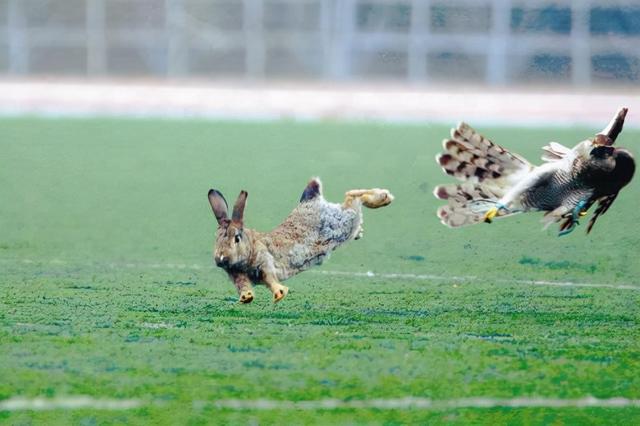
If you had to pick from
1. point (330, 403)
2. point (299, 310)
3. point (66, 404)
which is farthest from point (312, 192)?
→ point (66, 404)

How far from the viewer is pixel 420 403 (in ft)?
18.0

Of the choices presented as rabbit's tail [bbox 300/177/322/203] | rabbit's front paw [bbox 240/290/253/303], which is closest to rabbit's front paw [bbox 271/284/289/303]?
rabbit's front paw [bbox 240/290/253/303]

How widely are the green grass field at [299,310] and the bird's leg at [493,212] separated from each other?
24.4 inches

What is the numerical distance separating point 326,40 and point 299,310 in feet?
48.4

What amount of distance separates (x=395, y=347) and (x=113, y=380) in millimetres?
1367

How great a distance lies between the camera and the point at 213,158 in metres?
14.0

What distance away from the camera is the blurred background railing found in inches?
805

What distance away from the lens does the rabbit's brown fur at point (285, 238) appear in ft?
20.8

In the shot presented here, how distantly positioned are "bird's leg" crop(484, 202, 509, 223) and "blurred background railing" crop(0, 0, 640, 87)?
14094 mm

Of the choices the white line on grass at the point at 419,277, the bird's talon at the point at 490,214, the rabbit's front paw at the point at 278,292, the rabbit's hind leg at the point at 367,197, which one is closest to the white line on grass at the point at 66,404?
the rabbit's front paw at the point at 278,292

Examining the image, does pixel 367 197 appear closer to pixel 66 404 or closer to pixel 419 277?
pixel 419 277

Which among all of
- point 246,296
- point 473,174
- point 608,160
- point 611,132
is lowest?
point 246,296

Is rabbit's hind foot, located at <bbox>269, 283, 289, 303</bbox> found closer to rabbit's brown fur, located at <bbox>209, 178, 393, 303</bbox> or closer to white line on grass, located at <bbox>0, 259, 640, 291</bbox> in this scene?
rabbit's brown fur, located at <bbox>209, 178, 393, 303</bbox>

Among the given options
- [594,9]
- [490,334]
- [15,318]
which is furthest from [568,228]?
[594,9]
